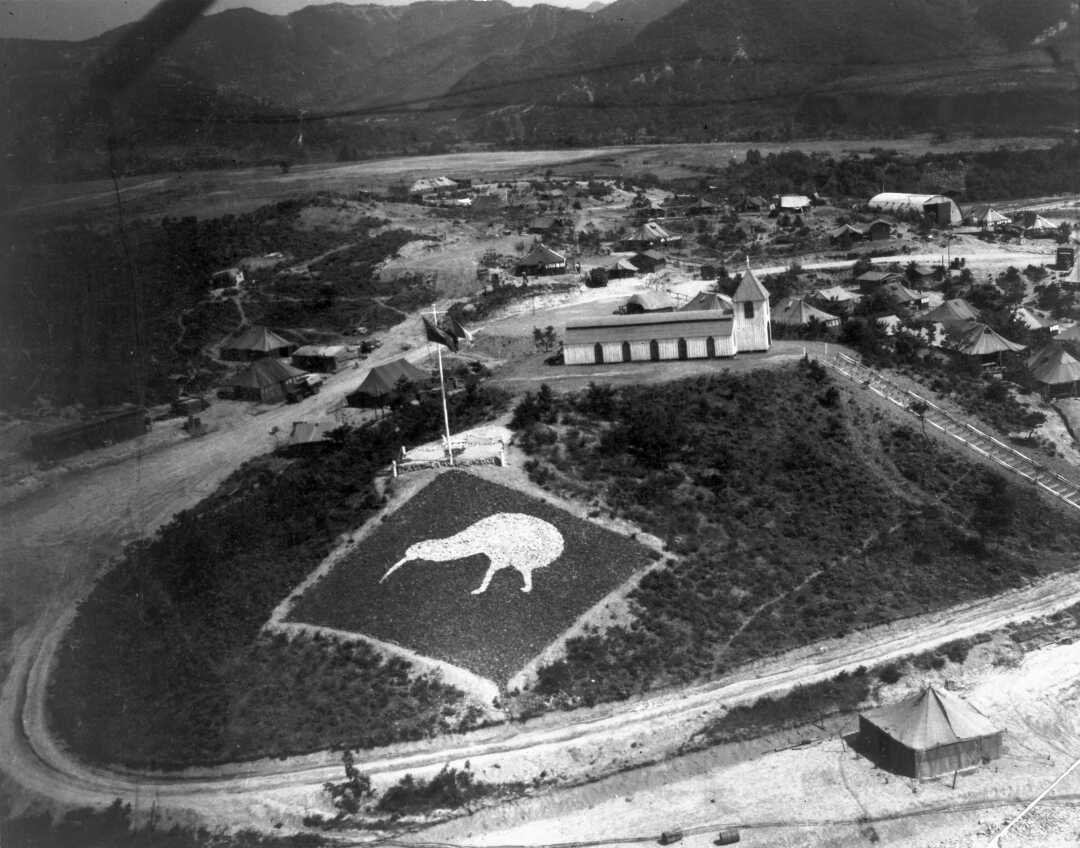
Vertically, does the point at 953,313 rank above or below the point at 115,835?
above

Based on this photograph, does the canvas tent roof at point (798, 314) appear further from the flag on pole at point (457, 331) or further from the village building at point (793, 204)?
the village building at point (793, 204)

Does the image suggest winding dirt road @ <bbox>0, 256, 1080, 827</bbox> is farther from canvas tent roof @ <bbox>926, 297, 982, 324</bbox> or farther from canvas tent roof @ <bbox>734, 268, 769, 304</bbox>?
canvas tent roof @ <bbox>926, 297, 982, 324</bbox>

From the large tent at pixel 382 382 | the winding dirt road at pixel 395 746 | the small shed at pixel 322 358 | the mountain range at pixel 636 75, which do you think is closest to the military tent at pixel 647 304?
the large tent at pixel 382 382

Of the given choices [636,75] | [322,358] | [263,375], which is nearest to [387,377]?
[263,375]

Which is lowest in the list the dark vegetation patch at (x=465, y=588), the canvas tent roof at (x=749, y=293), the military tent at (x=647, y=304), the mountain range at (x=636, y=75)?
the dark vegetation patch at (x=465, y=588)

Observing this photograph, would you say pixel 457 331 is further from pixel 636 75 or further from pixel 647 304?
pixel 636 75

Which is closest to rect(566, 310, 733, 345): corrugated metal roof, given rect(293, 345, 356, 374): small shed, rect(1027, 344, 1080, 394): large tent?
rect(1027, 344, 1080, 394): large tent
